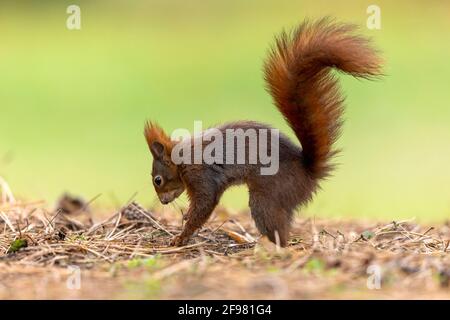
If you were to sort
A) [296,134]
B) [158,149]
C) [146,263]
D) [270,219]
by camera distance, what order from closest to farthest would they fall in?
[146,263] < [270,219] < [296,134] < [158,149]

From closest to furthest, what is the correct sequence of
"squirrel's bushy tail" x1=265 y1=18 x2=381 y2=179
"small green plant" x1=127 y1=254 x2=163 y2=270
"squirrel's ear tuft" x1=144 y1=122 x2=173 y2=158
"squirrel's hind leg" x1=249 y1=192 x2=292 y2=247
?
"small green plant" x1=127 y1=254 x2=163 y2=270 → "squirrel's bushy tail" x1=265 y1=18 x2=381 y2=179 → "squirrel's hind leg" x1=249 y1=192 x2=292 y2=247 → "squirrel's ear tuft" x1=144 y1=122 x2=173 y2=158

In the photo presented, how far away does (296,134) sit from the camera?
4.21 metres

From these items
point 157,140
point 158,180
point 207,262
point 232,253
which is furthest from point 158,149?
point 207,262

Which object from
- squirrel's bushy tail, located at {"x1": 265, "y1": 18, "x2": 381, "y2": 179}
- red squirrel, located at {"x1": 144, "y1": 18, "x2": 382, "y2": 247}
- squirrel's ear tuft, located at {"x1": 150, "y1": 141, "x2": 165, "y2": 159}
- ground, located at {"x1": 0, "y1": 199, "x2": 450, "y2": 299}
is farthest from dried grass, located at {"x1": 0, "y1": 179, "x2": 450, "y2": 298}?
squirrel's bushy tail, located at {"x1": 265, "y1": 18, "x2": 381, "y2": 179}

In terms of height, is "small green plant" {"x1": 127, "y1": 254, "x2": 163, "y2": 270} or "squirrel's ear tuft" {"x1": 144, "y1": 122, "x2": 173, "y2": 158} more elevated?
"squirrel's ear tuft" {"x1": 144, "y1": 122, "x2": 173, "y2": 158}

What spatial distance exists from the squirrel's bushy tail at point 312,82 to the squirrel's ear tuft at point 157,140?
0.69 meters

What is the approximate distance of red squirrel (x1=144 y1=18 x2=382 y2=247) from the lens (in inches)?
157

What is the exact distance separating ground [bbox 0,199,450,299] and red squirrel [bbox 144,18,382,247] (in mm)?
183

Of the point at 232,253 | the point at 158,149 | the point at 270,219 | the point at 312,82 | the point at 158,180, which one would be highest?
the point at 312,82

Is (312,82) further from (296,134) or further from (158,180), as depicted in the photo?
(158,180)

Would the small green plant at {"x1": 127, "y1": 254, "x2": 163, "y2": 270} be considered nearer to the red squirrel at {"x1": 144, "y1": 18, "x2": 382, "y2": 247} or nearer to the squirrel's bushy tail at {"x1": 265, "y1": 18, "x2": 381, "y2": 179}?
the red squirrel at {"x1": 144, "y1": 18, "x2": 382, "y2": 247}

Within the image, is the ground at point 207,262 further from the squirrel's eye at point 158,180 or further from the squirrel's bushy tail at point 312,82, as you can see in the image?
the squirrel's bushy tail at point 312,82

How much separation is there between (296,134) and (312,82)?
297 millimetres

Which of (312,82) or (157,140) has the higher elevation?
(312,82)
